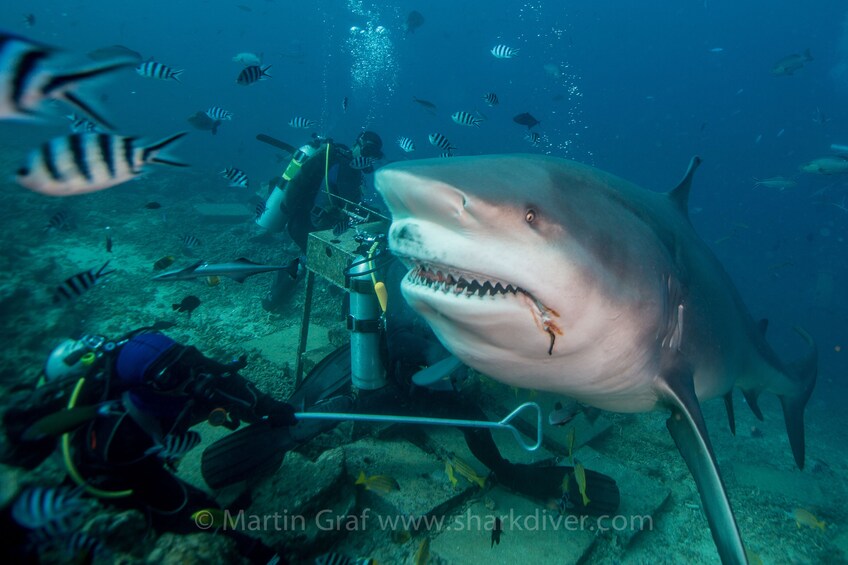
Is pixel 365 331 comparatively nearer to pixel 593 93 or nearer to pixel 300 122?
pixel 300 122

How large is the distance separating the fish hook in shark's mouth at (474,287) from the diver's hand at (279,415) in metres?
1.89

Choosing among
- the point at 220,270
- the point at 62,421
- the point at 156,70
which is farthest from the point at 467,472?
the point at 156,70

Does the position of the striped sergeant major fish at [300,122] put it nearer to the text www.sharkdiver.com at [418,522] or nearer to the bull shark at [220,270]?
the bull shark at [220,270]

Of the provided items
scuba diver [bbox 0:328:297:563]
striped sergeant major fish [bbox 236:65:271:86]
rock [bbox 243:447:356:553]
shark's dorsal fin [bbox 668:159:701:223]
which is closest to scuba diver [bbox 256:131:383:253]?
striped sergeant major fish [bbox 236:65:271:86]

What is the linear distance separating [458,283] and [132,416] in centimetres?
207

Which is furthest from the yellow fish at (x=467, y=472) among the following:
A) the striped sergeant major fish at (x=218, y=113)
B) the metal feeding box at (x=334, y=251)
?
the striped sergeant major fish at (x=218, y=113)

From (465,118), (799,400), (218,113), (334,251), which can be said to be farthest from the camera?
(218,113)

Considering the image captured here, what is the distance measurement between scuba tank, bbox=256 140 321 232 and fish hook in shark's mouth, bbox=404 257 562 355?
18.8 ft

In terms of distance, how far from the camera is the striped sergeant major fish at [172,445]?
8.16 feet

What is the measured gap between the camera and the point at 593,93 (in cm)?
11212

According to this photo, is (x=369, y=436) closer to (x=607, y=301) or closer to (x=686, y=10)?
(x=607, y=301)

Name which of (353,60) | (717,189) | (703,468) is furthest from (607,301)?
(353,60)

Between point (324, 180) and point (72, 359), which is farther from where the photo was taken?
point (324, 180)

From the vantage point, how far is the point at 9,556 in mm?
1780
